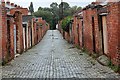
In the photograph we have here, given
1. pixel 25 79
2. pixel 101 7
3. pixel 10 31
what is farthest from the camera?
pixel 10 31

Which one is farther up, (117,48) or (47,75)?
(117,48)

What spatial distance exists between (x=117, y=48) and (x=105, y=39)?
135 inches

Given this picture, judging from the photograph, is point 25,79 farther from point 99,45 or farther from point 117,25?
point 99,45

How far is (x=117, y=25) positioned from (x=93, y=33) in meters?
6.83

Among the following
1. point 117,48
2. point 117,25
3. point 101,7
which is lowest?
point 117,48

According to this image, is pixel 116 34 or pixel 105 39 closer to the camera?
pixel 116 34

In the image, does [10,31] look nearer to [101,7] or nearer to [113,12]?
[101,7]

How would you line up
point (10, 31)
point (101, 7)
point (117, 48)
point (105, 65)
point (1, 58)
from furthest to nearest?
point (10, 31) → point (101, 7) → point (1, 58) → point (105, 65) → point (117, 48)

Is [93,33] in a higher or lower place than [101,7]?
lower

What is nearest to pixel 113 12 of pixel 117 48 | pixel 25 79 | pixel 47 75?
pixel 117 48

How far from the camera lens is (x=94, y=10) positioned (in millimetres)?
17938

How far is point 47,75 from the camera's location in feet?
37.2

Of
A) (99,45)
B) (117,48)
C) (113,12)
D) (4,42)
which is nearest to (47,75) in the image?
(117,48)

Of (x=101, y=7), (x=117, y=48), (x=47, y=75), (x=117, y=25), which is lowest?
(x=47, y=75)
